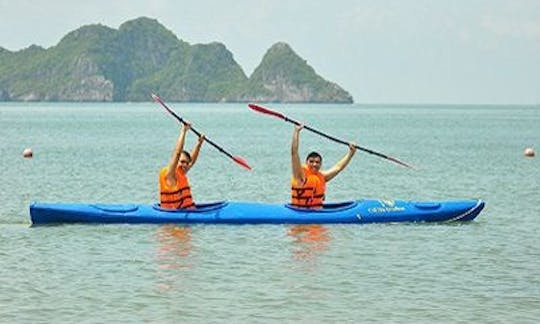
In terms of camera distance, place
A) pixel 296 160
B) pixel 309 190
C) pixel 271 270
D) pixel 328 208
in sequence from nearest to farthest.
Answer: pixel 271 270 < pixel 296 160 < pixel 309 190 < pixel 328 208

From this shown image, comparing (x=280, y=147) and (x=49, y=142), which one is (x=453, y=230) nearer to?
(x=280, y=147)

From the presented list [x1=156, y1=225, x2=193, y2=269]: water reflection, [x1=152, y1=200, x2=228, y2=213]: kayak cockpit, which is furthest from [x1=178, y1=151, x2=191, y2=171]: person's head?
[x1=156, y1=225, x2=193, y2=269]: water reflection

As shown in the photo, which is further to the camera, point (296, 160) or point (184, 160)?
point (184, 160)

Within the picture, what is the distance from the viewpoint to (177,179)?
73.4 ft

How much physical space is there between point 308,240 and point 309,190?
137 centimetres

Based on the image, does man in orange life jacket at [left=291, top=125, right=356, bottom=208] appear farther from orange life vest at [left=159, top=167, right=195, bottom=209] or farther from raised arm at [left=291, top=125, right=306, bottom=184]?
orange life vest at [left=159, top=167, right=195, bottom=209]

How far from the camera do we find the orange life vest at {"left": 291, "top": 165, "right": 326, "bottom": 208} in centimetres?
2261

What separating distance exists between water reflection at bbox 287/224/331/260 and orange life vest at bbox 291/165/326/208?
483mm

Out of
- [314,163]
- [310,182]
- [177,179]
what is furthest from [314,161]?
[177,179]

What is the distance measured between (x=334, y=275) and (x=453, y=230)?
21.1ft

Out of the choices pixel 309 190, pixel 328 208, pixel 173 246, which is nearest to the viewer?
pixel 173 246

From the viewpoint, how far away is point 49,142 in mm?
75688

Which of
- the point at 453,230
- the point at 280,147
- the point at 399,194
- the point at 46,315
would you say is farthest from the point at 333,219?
the point at 280,147

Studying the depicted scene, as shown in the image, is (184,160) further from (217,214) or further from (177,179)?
(217,214)
